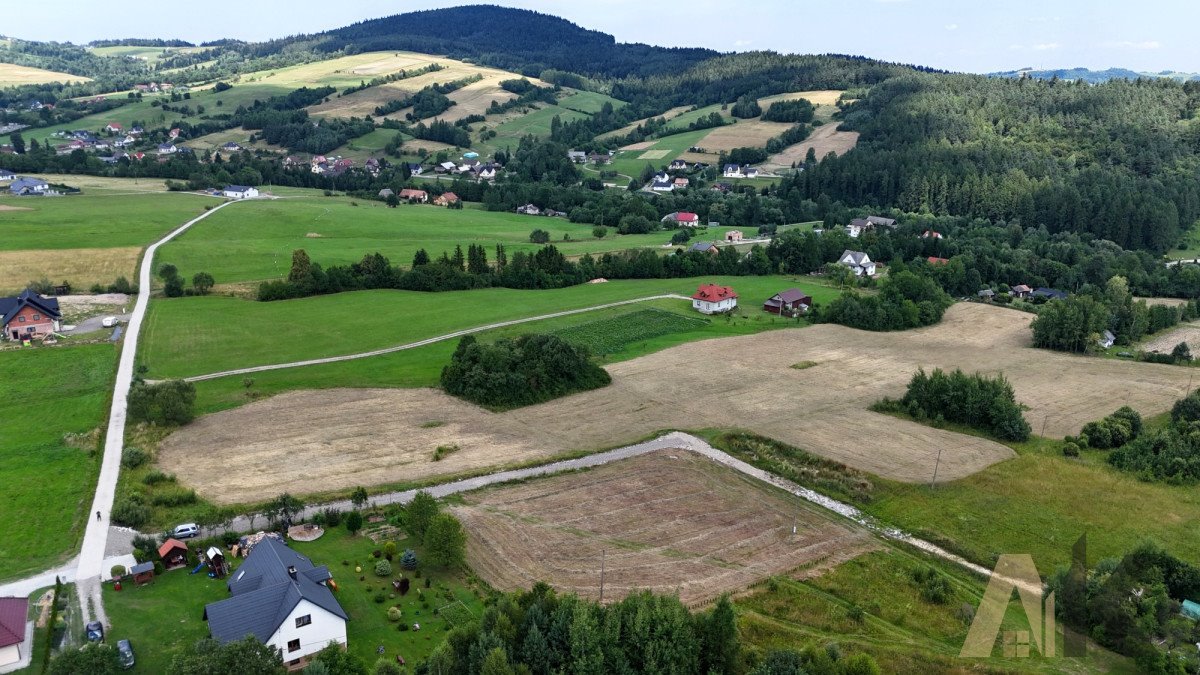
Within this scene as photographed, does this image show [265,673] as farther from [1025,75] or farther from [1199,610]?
[1025,75]

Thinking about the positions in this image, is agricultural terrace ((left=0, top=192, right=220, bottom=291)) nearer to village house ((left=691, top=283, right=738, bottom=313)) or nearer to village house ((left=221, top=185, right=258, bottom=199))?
village house ((left=221, top=185, right=258, bottom=199))

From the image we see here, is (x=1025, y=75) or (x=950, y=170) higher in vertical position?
(x=1025, y=75)

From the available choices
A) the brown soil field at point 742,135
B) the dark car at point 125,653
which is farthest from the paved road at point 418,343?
the brown soil field at point 742,135

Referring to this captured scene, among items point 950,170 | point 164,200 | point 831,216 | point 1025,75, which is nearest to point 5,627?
point 164,200

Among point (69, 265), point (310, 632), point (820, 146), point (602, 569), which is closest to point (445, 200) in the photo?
point (69, 265)

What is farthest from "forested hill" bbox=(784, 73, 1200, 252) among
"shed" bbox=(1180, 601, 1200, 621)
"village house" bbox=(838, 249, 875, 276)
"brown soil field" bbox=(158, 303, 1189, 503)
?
"shed" bbox=(1180, 601, 1200, 621)
